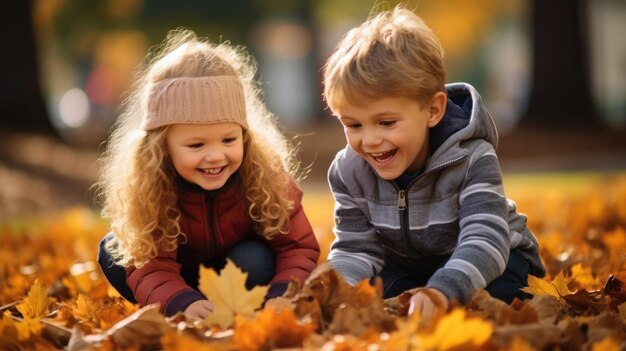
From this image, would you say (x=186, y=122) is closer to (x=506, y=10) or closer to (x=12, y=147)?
(x=12, y=147)

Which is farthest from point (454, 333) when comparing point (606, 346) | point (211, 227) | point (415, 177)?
point (211, 227)

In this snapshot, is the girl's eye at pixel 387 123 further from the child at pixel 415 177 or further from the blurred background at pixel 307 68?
the blurred background at pixel 307 68

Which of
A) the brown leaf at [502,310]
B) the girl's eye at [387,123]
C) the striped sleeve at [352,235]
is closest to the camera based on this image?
the brown leaf at [502,310]

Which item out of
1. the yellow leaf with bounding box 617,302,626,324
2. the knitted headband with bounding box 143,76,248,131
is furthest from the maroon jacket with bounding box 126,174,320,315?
the yellow leaf with bounding box 617,302,626,324

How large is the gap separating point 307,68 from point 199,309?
29.3m

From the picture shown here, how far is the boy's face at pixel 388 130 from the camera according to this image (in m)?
3.13

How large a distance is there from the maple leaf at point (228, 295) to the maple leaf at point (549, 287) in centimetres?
96

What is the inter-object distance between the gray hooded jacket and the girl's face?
0.41m

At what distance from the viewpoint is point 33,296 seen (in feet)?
10.1

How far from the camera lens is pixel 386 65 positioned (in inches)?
122

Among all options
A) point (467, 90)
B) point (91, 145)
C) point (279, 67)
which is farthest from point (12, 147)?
point (279, 67)

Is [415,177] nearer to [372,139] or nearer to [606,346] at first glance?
[372,139]

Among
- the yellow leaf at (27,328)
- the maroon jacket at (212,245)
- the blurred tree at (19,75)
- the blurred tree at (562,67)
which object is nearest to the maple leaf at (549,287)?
the maroon jacket at (212,245)

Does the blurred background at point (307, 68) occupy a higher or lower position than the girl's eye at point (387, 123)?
lower
